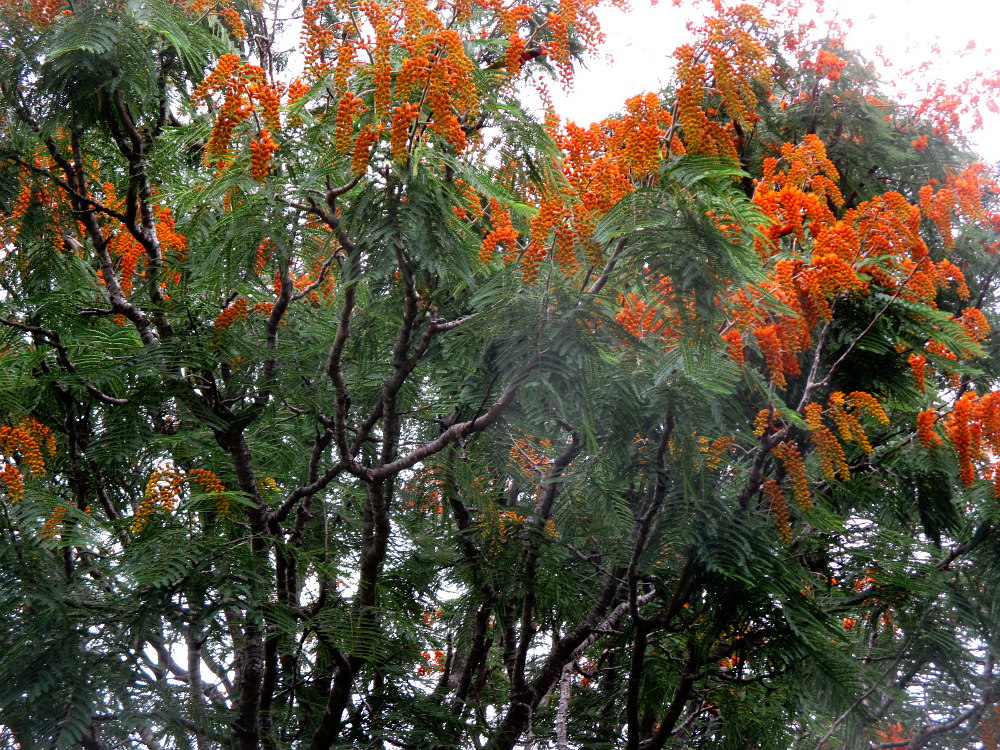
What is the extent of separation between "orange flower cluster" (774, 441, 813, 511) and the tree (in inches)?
1.2

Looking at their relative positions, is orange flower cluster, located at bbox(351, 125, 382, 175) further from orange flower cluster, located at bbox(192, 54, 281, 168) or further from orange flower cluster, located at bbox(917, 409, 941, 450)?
orange flower cluster, located at bbox(917, 409, 941, 450)

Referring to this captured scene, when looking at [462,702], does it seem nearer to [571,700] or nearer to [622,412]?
[571,700]

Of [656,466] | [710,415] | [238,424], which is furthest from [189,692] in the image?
[710,415]

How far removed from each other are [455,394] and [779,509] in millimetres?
1746

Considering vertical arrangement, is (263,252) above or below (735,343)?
below

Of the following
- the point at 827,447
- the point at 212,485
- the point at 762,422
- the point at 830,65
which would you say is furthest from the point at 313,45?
the point at 830,65

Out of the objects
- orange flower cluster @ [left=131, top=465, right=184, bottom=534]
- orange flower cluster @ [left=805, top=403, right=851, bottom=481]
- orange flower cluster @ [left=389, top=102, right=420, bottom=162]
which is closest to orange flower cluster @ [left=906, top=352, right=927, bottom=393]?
orange flower cluster @ [left=805, top=403, right=851, bottom=481]

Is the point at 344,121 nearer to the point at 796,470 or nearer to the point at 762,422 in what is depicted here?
the point at 762,422

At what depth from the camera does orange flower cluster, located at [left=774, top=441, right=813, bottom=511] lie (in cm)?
408

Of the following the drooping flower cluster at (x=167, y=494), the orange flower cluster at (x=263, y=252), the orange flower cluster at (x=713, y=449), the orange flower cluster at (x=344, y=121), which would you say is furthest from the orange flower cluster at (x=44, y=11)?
the orange flower cluster at (x=713, y=449)

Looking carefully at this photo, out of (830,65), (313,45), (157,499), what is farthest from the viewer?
(830,65)

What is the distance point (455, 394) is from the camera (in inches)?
200

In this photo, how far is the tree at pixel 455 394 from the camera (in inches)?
129

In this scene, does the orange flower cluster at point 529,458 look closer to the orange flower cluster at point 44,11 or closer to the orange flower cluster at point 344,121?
the orange flower cluster at point 344,121
